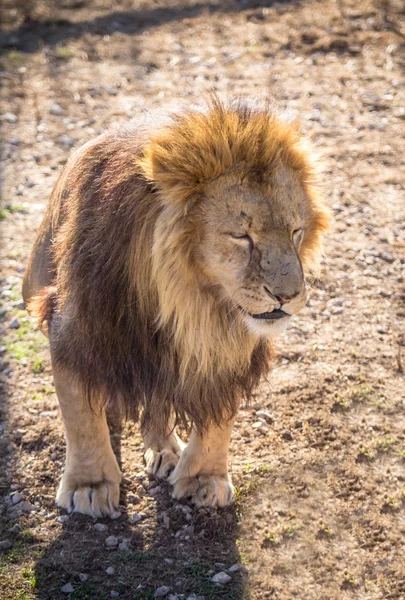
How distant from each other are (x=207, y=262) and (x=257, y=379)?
0.73 meters

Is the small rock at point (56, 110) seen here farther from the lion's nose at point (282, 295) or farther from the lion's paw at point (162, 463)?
the lion's nose at point (282, 295)

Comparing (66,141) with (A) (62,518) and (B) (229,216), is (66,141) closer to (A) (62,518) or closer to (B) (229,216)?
(A) (62,518)

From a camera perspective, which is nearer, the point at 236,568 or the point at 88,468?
the point at 236,568

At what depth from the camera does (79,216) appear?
9.59 ft

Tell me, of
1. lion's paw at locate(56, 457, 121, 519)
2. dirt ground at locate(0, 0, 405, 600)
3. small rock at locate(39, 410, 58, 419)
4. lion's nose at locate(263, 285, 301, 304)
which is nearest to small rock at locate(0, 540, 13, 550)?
dirt ground at locate(0, 0, 405, 600)

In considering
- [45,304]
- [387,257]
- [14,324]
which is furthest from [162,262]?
[387,257]

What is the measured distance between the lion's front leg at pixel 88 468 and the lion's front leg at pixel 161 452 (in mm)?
206

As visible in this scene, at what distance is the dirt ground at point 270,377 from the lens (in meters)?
3.15

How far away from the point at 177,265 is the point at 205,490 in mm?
1178

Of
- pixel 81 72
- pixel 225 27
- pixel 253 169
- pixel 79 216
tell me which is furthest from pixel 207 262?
pixel 225 27

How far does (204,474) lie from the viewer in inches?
136

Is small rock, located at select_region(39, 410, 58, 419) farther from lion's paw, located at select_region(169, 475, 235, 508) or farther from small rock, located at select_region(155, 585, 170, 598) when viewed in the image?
small rock, located at select_region(155, 585, 170, 598)

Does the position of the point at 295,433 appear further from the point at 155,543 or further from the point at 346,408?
the point at 155,543

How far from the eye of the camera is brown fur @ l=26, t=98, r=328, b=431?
2633 mm
